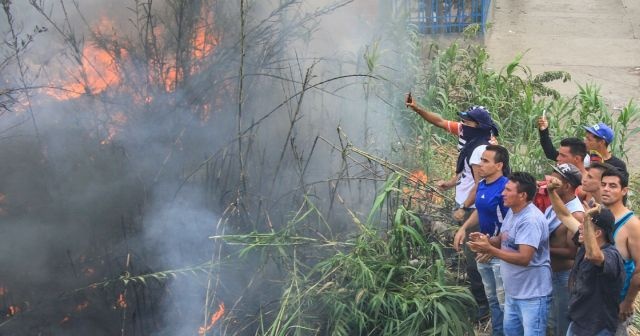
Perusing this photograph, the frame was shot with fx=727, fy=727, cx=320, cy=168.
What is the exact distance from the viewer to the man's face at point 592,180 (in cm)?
449

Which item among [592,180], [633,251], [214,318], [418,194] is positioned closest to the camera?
[633,251]

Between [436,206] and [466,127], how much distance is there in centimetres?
90

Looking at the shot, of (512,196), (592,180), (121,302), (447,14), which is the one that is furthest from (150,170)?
(447,14)

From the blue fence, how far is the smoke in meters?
4.91

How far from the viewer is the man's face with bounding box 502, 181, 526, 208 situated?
4398mm

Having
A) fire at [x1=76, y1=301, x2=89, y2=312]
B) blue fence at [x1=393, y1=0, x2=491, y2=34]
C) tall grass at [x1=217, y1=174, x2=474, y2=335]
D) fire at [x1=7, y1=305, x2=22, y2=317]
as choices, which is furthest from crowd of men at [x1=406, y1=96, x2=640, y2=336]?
blue fence at [x1=393, y1=0, x2=491, y2=34]

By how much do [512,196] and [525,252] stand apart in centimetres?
34

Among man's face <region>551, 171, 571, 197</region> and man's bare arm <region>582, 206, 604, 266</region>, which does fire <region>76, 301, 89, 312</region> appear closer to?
man's face <region>551, 171, 571, 197</region>

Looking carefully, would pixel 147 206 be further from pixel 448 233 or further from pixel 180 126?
pixel 448 233

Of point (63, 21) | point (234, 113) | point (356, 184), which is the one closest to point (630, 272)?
point (356, 184)

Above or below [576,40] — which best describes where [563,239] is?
above

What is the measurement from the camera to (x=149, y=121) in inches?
245

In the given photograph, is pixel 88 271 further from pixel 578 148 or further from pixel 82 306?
pixel 578 148

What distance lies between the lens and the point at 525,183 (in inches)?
173
